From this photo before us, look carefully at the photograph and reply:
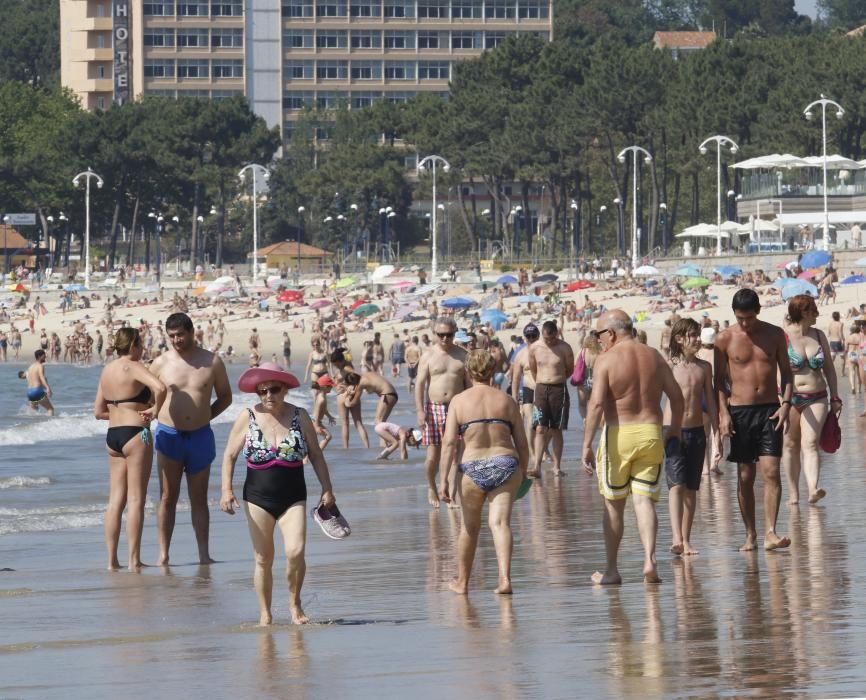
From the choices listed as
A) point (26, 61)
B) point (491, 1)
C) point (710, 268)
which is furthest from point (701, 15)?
point (710, 268)

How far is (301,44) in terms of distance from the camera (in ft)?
436

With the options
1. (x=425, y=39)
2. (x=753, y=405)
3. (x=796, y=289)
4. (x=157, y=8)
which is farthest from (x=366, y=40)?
(x=753, y=405)

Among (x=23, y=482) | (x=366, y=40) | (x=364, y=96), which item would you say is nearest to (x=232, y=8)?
(x=366, y=40)

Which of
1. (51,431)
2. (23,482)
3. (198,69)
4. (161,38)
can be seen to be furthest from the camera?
(198,69)

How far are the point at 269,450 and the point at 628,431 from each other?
1.82 meters

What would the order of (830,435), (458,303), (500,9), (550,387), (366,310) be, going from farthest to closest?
1. (500,9)
2. (366,310)
3. (458,303)
4. (550,387)
5. (830,435)

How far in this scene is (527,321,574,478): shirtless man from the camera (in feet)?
48.5

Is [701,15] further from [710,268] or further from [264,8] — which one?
[710,268]

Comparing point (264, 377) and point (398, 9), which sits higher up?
point (398, 9)

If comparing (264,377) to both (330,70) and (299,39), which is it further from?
(299,39)

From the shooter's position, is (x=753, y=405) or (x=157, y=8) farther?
(x=157, y=8)

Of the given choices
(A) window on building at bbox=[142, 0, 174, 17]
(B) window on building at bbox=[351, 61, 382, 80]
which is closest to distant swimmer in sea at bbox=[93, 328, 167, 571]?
(A) window on building at bbox=[142, 0, 174, 17]

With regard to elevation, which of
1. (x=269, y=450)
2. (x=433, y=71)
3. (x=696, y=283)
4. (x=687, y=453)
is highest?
(x=433, y=71)

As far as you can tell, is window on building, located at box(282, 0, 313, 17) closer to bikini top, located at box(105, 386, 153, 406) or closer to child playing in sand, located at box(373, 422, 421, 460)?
child playing in sand, located at box(373, 422, 421, 460)
